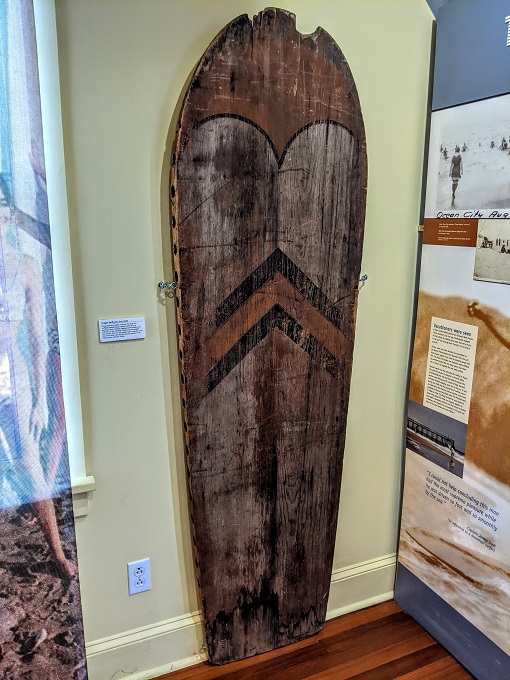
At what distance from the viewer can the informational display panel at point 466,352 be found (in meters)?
1.61

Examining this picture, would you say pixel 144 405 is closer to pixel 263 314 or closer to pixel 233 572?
pixel 263 314

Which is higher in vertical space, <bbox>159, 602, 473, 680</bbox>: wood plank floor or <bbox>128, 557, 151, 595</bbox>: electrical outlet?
<bbox>128, 557, 151, 595</bbox>: electrical outlet

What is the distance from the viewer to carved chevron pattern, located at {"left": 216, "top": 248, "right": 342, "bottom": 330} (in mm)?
1649

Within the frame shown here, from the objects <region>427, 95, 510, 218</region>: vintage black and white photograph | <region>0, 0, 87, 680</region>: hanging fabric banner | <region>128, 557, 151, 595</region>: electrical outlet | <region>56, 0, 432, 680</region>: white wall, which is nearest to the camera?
<region>0, 0, 87, 680</region>: hanging fabric banner

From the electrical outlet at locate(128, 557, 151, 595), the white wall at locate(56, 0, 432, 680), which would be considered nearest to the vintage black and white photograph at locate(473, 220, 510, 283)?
the white wall at locate(56, 0, 432, 680)

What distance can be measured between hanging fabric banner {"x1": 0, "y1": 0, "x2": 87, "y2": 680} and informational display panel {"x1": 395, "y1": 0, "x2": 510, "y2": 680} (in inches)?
48.0

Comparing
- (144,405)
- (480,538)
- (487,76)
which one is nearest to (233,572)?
(144,405)

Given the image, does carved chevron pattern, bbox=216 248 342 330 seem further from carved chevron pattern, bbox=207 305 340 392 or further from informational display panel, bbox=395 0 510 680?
informational display panel, bbox=395 0 510 680

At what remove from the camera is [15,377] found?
4.58 feet

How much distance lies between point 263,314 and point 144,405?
46 cm

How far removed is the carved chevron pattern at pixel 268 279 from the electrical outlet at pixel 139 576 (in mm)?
812

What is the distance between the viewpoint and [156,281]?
1.61 m

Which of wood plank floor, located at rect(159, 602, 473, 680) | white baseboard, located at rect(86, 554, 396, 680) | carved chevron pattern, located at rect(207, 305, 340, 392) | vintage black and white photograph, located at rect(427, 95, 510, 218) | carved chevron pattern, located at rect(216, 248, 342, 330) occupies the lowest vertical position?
wood plank floor, located at rect(159, 602, 473, 680)

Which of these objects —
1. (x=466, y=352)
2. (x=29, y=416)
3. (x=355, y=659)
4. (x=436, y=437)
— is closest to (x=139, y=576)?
(x=29, y=416)
